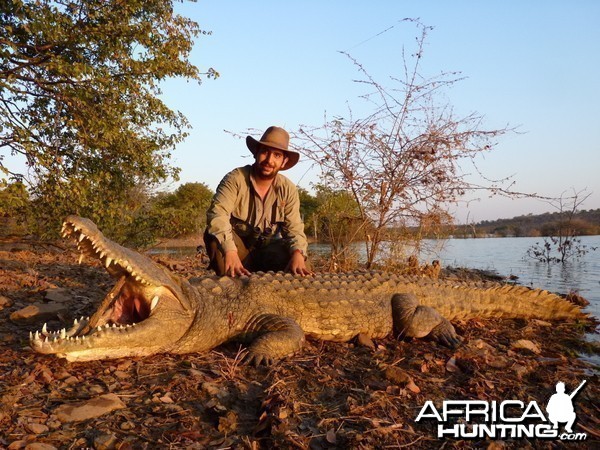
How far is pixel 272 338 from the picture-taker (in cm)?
352

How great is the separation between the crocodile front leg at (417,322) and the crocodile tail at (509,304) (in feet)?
2.45

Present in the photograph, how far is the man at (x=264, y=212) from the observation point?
5223 millimetres

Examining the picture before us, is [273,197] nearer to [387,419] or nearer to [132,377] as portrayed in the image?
[132,377]

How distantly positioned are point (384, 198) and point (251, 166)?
9.92 feet

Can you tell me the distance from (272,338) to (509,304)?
3.58 metres

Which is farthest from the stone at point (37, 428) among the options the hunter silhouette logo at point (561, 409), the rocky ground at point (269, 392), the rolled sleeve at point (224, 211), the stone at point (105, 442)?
the hunter silhouette logo at point (561, 409)

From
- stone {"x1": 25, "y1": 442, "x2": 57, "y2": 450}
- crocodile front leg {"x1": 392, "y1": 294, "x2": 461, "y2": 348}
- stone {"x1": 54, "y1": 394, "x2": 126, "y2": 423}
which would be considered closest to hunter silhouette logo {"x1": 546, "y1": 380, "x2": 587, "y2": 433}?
crocodile front leg {"x1": 392, "y1": 294, "x2": 461, "y2": 348}

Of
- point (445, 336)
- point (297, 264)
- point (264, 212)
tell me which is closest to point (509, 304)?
point (445, 336)

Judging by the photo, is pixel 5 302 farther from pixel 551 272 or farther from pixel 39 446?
pixel 551 272

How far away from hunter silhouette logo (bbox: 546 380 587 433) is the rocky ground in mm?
53

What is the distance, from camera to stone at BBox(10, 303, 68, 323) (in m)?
4.03

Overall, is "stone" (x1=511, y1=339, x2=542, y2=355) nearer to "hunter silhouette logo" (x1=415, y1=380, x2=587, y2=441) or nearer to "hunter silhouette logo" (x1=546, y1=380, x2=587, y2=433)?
"hunter silhouette logo" (x1=546, y1=380, x2=587, y2=433)

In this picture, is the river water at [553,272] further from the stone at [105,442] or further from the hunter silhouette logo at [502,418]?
the stone at [105,442]

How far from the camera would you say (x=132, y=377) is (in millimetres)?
2881
